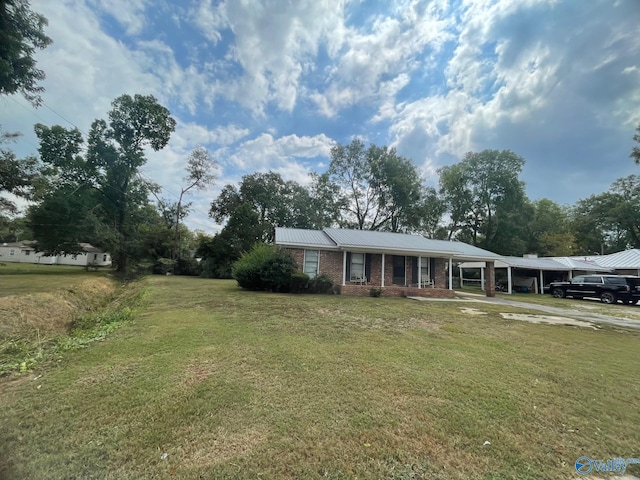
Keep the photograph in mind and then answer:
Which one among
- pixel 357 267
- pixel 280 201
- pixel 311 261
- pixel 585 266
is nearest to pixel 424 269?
pixel 357 267

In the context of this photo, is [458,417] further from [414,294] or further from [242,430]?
[414,294]

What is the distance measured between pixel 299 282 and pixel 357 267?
4.24 m

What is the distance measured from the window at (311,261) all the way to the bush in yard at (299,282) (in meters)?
1.72

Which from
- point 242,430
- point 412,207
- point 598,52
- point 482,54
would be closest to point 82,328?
point 242,430

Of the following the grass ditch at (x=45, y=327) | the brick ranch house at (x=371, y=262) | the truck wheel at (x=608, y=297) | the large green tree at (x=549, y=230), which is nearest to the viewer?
the grass ditch at (x=45, y=327)

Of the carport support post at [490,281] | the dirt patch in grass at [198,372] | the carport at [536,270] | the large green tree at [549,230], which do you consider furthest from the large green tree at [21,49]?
the large green tree at [549,230]

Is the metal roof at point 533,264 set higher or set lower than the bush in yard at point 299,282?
higher

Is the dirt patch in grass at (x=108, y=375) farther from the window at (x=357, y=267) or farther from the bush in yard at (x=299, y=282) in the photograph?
the window at (x=357, y=267)

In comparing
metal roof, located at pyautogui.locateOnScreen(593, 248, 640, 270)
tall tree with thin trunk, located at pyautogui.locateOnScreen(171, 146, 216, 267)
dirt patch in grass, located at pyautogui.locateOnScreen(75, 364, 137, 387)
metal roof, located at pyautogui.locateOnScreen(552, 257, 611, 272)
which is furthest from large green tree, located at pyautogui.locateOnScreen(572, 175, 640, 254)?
tall tree with thin trunk, located at pyautogui.locateOnScreen(171, 146, 216, 267)

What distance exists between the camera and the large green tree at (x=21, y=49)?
37.2ft

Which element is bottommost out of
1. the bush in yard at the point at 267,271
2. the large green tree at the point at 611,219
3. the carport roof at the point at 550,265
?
the bush in yard at the point at 267,271

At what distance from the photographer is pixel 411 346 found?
18.8ft

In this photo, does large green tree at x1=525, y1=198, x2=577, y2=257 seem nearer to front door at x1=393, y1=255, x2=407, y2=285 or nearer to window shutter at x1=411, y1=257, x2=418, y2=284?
window shutter at x1=411, y1=257, x2=418, y2=284

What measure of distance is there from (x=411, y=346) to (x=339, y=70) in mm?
16030
